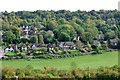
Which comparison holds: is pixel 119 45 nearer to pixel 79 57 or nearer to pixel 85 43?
pixel 85 43

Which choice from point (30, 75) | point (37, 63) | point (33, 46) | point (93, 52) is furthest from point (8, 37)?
point (30, 75)

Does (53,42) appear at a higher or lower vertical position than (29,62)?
higher

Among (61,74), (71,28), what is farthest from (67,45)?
(61,74)

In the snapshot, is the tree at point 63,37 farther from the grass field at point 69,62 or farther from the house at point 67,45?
the grass field at point 69,62

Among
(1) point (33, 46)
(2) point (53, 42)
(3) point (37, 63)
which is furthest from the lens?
(2) point (53, 42)

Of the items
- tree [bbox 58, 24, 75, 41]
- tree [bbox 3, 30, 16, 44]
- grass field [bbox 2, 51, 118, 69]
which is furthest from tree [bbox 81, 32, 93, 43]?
tree [bbox 3, 30, 16, 44]

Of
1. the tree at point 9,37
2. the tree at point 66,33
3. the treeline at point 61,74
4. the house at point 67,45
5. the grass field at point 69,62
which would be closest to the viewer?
the treeline at point 61,74

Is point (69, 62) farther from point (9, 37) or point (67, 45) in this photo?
point (9, 37)

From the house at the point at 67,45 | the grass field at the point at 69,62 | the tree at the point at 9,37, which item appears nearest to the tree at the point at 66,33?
the house at the point at 67,45
